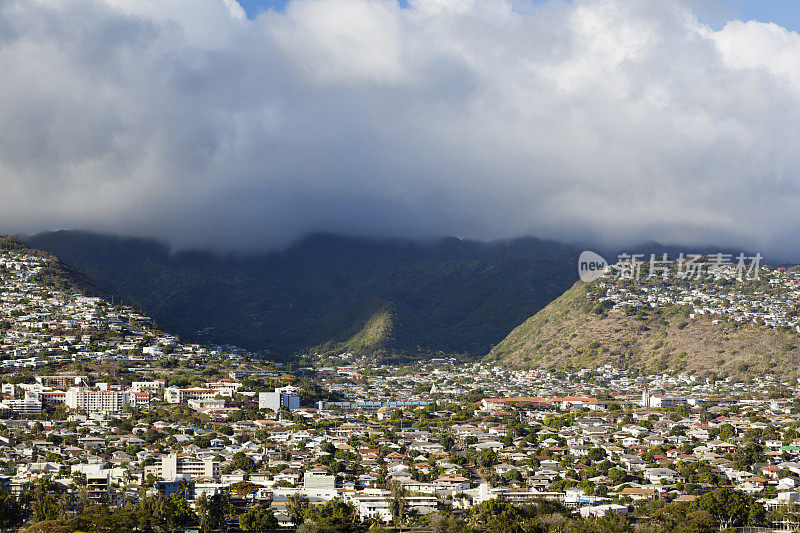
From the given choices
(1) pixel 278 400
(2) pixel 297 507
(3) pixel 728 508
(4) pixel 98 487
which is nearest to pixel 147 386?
(1) pixel 278 400

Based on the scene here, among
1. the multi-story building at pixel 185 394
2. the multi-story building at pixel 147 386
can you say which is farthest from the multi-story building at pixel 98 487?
the multi-story building at pixel 147 386

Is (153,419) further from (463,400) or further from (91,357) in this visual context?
(463,400)

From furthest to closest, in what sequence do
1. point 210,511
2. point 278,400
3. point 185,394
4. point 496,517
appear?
point 278,400 < point 185,394 < point 210,511 < point 496,517

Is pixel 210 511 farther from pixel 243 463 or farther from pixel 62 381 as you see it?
pixel 62 381

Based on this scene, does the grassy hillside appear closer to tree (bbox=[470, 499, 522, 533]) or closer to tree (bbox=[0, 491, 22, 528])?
tree (bbox=[470, 499, 522, 533])

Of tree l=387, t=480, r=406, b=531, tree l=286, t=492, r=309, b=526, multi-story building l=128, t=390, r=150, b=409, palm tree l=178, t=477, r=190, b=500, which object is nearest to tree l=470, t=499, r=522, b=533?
tree l=387, t=480, r=406, b=531

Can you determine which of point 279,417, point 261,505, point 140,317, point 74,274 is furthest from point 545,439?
point 74,274

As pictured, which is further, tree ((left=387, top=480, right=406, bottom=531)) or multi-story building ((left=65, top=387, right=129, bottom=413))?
multi-story building ((left=65, top=387, right=129, bottom=413))
